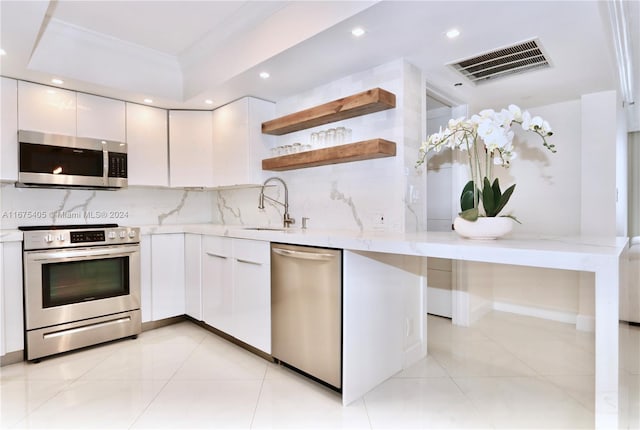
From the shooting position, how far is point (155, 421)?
1725 millimetres

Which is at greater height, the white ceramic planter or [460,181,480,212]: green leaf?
[460,181,480,212]: green leaf

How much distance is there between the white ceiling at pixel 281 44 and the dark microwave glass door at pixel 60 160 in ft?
1.73

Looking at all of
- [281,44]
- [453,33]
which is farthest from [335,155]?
[453,33]

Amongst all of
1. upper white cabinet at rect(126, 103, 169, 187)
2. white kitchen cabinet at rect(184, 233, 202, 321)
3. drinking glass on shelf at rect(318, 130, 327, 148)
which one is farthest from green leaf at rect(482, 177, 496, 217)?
upper white cabinet at rect(126, 103, 169, 187)

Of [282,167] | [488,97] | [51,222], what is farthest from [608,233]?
[51,222]

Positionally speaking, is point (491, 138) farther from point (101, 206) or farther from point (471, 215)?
point (101, 206)

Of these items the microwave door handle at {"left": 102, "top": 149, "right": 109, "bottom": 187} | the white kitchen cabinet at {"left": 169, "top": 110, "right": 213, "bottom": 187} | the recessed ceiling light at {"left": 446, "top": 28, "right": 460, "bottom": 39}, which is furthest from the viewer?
the white kitchen cabinet at {"left": 169, "top": 110, "right": 213, "bottom": 187}

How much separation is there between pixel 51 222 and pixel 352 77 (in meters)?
2.85

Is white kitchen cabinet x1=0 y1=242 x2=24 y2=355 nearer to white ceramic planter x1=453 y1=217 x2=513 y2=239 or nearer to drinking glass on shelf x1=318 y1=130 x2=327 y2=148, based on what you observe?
drinking glass on shelf x1=318 y1=130 x2=327 y2=148

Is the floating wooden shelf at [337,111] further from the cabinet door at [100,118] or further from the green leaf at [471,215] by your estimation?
the cabinet door at [100,118]

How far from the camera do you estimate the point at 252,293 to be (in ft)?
7.96

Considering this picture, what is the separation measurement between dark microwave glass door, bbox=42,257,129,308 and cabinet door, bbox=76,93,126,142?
112 centimetres

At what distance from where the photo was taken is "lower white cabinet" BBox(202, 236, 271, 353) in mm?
2334


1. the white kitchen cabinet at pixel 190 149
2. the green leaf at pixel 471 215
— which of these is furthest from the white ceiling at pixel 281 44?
the green leaf at pixel 471 215
